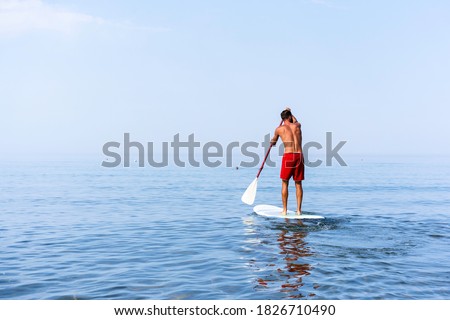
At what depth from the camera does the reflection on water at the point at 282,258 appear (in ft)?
19.8

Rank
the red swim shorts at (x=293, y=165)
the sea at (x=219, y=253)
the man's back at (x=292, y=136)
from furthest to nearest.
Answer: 1. the red swim shorts at (x=293, y=165)
2. the man's back at (x=292, y=136)
3. the sea at (x=219, y=253)

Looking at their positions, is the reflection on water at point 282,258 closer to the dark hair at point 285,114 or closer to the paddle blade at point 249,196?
the paddle blade at point 249,196

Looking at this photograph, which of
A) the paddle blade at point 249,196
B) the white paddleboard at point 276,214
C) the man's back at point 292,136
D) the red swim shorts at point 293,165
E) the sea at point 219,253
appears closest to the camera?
the sea at point 219,253

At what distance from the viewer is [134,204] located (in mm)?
16719

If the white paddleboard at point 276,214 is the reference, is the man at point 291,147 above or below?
above

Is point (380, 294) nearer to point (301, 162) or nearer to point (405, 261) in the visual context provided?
point (405, 261)

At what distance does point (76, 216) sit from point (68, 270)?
6.84m

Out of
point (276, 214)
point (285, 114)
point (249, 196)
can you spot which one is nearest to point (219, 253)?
point (276, 214)

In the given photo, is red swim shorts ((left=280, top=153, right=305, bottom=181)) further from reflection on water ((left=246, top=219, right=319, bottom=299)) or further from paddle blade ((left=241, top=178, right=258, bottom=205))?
paddle blade ((left=241, top=178, right=258, bottom=205))

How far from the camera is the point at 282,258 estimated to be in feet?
25.1

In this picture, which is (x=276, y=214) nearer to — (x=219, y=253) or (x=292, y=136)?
(x=292, y=136)

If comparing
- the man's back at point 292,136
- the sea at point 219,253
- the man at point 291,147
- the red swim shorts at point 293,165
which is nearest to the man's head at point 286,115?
the man at point 291,147

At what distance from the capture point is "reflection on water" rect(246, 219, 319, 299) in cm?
605
